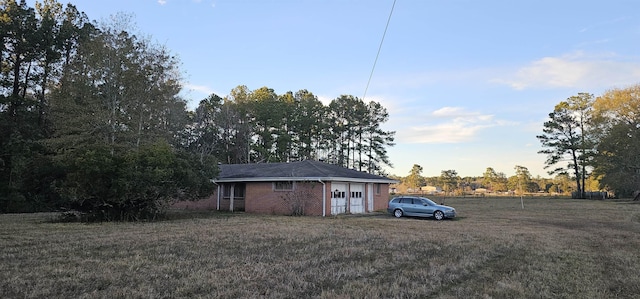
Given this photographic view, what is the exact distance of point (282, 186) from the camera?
22.7 meters

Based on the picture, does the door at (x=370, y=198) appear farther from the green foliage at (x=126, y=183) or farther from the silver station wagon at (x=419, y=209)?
the green foliage at (x=126, y=183)

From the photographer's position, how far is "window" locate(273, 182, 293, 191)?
73.8ft

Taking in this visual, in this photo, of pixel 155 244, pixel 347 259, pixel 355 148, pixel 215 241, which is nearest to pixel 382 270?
pixel 347 259

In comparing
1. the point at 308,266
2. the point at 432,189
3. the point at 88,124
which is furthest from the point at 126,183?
the point at 432,189

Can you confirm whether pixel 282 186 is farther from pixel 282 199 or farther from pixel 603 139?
pixel 603 139

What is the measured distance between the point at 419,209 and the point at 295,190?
21.9 ft

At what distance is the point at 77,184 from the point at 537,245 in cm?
1585

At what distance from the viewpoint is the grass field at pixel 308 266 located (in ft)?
19.0

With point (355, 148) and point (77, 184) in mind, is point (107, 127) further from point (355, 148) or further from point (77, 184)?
point (355, 148)

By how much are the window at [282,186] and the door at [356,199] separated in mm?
3971

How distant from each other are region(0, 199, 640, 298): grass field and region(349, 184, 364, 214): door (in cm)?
1227

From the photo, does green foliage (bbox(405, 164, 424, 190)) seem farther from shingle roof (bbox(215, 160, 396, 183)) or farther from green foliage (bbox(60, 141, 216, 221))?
green foliage (bbox(60, 141, 216, 221))

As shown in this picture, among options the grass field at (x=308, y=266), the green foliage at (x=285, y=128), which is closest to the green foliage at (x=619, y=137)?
the green foliage at (x=285, y=128)

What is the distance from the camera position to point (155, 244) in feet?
32.3
